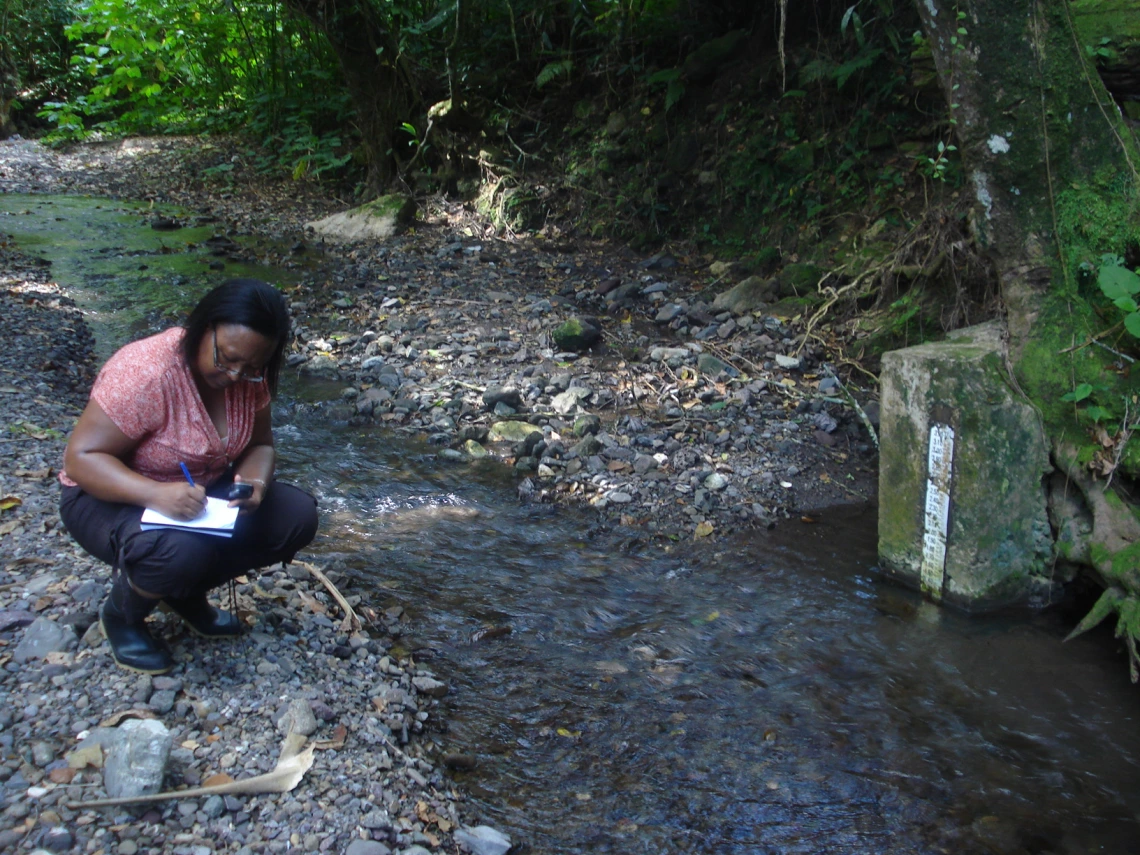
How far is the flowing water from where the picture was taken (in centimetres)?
277

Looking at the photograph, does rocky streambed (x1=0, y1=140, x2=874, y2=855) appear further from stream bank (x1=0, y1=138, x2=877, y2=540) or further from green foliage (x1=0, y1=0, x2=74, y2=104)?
green foliage (x1=0, y1=0, x2=74, y2=104)

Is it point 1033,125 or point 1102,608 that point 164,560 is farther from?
point 1033,125

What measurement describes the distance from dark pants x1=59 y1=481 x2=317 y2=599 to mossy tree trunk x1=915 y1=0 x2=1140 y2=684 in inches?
129

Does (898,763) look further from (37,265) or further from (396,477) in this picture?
(37,265)

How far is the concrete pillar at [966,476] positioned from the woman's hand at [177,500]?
2.97 m

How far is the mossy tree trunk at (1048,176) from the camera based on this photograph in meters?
3.91

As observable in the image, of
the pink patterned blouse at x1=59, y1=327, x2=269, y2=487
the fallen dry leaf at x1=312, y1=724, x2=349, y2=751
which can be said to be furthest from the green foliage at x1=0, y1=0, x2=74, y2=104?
the fallen dry leaf at x1=312, y1=724, x2=349, y2=751

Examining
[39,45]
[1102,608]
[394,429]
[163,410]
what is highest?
[39,45]

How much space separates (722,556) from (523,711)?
5.07 ft

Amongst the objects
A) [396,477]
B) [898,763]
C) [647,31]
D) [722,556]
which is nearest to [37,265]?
[396,477]

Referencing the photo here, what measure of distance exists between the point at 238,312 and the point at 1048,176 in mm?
3617

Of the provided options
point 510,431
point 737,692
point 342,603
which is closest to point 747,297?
point 510,431

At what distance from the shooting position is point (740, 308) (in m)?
7.05

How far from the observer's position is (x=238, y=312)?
93.8 inches
